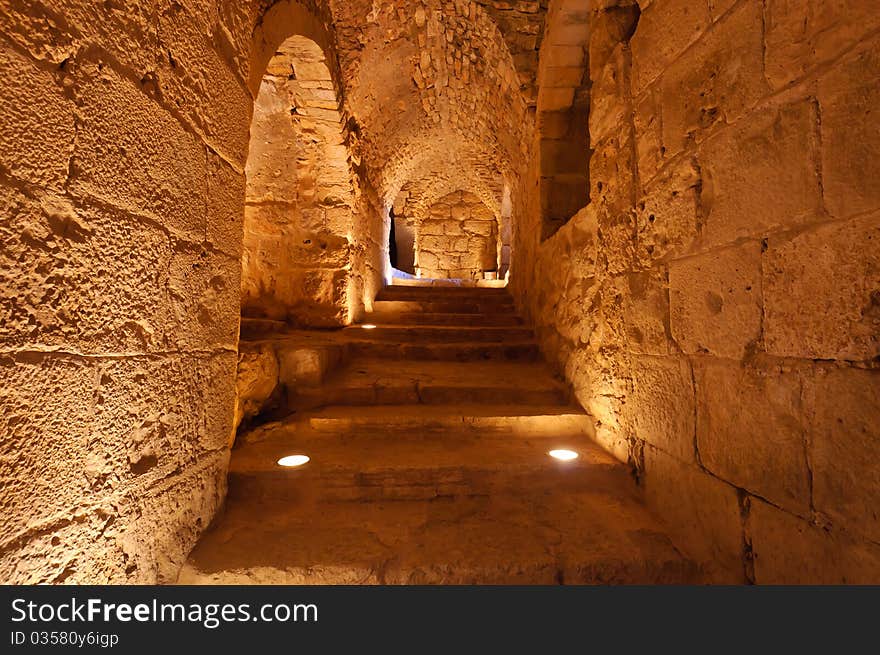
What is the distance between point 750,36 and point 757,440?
1356 mm

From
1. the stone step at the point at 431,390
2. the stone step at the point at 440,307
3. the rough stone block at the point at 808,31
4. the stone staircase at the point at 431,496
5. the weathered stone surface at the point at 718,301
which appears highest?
the rough stone block at the point at 808,31

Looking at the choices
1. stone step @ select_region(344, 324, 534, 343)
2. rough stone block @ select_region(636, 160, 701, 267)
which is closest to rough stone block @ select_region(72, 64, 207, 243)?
rough stone block @ select_region(636, 160, 701, 267)

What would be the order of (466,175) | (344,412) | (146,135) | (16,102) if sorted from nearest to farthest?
(16,102) → (146,135) → (344,412) → (466,175)

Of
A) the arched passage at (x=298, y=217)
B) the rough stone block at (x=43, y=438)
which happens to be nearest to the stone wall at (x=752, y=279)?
the rough stone block at (x=43, y=438)

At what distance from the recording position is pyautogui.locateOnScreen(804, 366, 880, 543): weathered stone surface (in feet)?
3.28

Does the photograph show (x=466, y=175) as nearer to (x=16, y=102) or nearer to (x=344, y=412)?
(x=344, y=412)

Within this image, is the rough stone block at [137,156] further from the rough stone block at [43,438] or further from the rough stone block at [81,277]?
the rough stone block at [43,438]

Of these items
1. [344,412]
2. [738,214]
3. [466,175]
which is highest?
[466,175]

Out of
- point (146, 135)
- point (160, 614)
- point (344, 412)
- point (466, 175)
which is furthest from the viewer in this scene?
point (466, 175)

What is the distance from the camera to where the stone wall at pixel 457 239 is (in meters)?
11.5

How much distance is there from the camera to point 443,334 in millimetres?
4453

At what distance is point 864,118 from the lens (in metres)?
1.01

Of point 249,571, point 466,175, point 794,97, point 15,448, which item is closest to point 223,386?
point 249,571

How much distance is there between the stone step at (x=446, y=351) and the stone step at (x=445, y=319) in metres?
0.93
